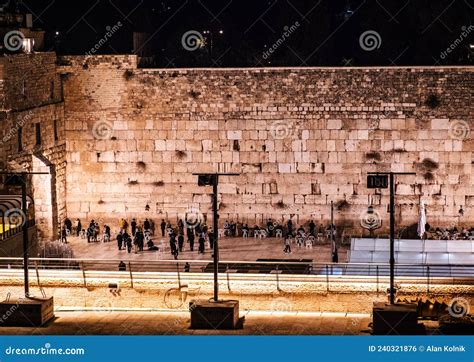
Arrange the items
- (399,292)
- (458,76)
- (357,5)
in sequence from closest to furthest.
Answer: (399,292) < (458,76) < (357,5)

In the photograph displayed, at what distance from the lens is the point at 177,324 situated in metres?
17.2

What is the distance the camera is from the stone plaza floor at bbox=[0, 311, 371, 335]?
16625mm

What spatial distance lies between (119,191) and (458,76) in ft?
31.1

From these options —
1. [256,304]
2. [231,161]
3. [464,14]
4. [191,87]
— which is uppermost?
[464,14]

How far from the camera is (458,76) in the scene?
3050cm

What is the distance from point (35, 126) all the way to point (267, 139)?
6054 mm

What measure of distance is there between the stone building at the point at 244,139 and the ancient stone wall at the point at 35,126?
1.8 inches

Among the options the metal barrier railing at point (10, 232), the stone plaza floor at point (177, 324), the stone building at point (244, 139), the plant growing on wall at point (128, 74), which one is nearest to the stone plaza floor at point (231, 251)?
the stone building at point (244, 139)

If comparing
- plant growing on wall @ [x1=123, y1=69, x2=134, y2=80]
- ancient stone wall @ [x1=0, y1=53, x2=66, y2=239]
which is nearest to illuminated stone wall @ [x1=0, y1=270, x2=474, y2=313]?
ancient stone wall @ [x1=0, y1=53, x2=66, y2=239]

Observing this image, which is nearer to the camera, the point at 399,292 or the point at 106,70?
the point at 399,292

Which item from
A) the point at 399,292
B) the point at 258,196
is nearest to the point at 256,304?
the point at 399,292

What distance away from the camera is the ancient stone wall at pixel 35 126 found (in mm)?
29469

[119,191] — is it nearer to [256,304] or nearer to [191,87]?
[191,87]

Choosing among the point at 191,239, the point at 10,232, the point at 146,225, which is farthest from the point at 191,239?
the point at 10,232
